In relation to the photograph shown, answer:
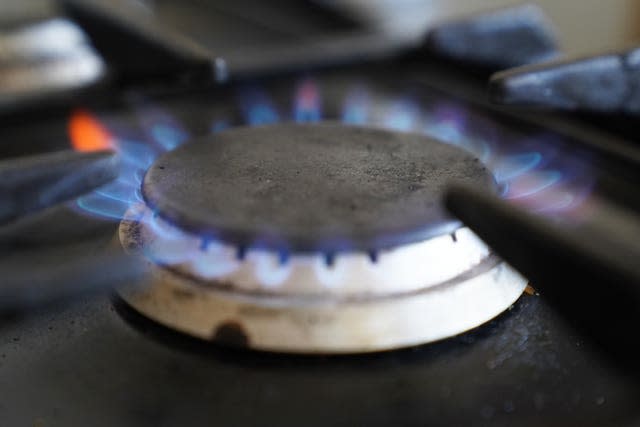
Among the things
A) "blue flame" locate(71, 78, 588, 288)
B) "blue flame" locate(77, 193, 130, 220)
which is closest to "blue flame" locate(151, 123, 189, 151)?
"blue flame" locate(71, 78, 588, 288)

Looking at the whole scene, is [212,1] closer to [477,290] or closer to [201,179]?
[201,179]

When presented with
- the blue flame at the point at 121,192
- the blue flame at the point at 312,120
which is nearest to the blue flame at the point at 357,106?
the blue flame at the point at 312,120

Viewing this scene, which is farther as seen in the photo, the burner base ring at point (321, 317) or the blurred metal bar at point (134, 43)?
the blurred metal bar at point (134, 43)

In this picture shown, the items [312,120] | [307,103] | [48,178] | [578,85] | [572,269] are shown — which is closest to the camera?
[572,269]

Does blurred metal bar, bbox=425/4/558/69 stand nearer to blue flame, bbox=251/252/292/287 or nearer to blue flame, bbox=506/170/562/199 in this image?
blue flame, bbox=506/170/562/199

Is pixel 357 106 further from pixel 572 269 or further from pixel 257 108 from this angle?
pixel 572 269

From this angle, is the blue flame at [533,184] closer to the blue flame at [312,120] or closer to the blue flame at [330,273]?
the blue flame at [312,120]

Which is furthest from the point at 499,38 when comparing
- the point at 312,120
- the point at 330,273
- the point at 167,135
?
the point at 330,273
